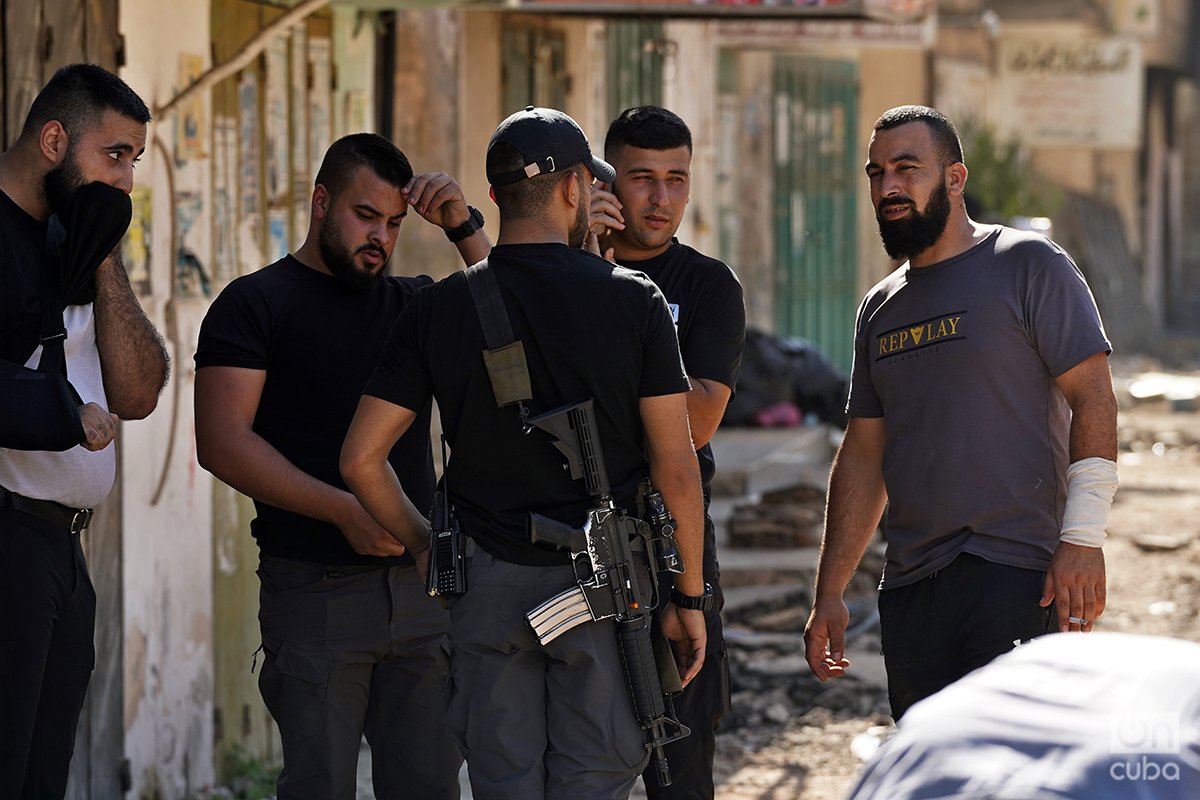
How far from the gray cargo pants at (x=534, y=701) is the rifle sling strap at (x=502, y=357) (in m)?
0.35

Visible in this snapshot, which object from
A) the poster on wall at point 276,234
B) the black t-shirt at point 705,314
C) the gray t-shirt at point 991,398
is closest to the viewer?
the gray t-shirt at point 991,398

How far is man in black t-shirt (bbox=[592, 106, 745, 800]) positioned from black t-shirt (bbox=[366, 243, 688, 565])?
755 millimetres

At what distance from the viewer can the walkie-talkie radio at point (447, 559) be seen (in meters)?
3.58

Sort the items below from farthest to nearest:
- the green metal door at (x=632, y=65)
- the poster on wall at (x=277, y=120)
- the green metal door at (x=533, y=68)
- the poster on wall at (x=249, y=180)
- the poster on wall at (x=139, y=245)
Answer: the green metal door at (x=632, y=65), the green metal door at (x=533, y=68), the poster on wall at (x=277, y=120), the poster on wall at (x=249, y=180), the poster on wall at (x=139, y=245)

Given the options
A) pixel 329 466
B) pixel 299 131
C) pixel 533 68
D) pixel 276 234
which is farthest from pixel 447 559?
pixel 533 68

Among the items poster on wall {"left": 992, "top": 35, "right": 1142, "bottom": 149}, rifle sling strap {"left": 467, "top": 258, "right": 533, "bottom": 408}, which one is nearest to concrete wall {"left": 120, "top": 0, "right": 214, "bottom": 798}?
rifle sling strap {"left": 467, "top": 258, "right": 533, "bottom": 408}

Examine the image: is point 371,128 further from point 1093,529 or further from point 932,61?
point 932,61

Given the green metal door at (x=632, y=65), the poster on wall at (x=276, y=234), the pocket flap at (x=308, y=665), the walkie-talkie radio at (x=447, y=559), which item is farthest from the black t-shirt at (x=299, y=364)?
the green metal door at (x=632, y=65)

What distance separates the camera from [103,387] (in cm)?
393

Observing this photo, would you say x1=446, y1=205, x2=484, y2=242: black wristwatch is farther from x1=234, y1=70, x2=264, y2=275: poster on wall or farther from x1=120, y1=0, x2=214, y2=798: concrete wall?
x1=234, y1=70, x2=264, y2=275: poster on wall

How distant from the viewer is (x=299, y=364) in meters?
4.23

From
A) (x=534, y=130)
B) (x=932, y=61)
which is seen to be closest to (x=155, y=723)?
(x=534, y=130)

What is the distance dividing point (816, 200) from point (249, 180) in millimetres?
13285

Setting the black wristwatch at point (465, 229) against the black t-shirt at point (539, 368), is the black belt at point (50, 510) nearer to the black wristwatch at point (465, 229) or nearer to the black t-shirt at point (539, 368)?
the black t-shirt at point (539, 368)
